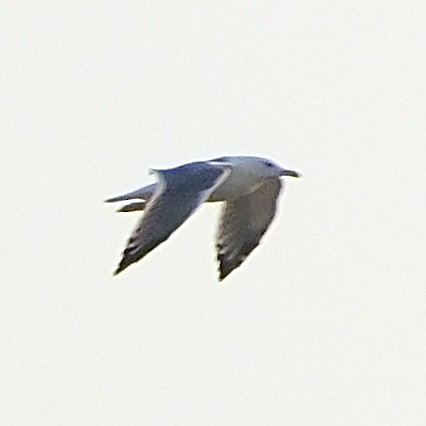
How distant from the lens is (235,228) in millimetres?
16500

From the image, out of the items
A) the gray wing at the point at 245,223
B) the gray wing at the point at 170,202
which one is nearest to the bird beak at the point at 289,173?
the gray wing at the point at 245,223

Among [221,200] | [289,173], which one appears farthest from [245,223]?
[221,200]

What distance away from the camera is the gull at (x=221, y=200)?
13.7m

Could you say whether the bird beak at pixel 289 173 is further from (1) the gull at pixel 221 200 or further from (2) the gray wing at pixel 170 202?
(2) the gray wing at pixel 170 202

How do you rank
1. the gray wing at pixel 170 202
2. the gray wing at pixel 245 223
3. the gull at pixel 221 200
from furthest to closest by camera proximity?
the gray wing at pixel 245 223 → the gull at pixel 221 200 → the gray wing at pixel 170 202

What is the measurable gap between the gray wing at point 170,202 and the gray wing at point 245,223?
1.22 metres

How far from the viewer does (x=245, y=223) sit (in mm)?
16469

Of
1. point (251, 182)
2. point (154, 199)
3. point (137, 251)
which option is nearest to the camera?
point (137, 251)

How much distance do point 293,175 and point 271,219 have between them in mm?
440

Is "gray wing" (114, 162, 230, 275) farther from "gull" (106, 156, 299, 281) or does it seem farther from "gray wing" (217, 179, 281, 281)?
"gray wing" (217, 179, 281, 281)

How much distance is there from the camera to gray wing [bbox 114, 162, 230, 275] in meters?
13.4

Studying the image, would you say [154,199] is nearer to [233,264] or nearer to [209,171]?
[209,171]

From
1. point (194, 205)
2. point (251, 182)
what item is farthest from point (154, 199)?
point (251, 182)

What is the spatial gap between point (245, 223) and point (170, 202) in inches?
96.8
